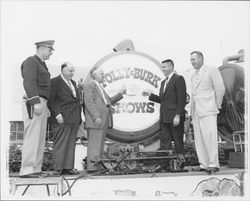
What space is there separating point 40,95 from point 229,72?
242 cm

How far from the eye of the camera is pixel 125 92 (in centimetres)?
429

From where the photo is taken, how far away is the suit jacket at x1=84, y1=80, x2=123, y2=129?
158 inches

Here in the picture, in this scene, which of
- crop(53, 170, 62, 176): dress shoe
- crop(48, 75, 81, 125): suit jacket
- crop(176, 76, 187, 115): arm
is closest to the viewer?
crop(53, 170, 62, 176): dress shoe

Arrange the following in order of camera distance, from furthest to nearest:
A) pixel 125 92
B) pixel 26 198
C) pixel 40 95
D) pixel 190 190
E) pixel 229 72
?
pixel 229 72, pixel 125 92, pixel 40 95, pixel 190 190, pixel 26 198

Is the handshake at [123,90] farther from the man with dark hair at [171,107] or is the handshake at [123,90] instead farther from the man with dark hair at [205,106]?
the man with dark hair at [205,106]

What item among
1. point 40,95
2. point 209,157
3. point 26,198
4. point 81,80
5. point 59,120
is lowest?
point 26,198

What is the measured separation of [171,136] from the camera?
167 inches

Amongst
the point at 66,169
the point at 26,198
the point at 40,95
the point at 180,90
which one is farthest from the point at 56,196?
the point at 180,90

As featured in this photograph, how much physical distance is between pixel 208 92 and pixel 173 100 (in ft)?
1.31

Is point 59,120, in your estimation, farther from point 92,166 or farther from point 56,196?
point 56,196

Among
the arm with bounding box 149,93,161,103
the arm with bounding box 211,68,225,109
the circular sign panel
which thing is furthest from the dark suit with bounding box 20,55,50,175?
the arm with bounding box 211,68,225,109

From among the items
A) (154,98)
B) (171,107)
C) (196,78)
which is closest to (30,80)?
(154,98)

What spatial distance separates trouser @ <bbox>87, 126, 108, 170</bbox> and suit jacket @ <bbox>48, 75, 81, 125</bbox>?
22 centimetres

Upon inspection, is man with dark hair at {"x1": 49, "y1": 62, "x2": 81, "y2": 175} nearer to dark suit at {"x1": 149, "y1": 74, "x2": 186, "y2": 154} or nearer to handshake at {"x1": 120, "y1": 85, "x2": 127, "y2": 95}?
handshake at {"x1": 120, "y1": 85, "x2": 127, "y2": 95}
